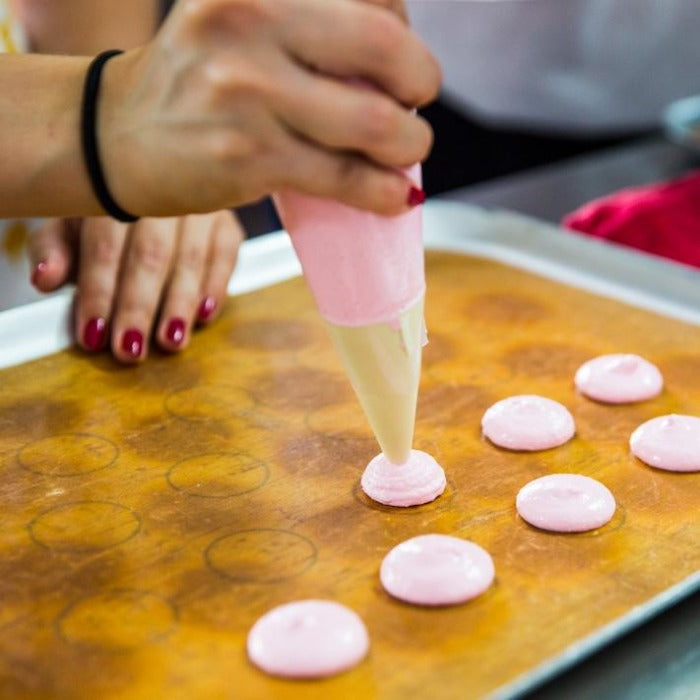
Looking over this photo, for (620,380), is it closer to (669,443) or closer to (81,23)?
(669,443)

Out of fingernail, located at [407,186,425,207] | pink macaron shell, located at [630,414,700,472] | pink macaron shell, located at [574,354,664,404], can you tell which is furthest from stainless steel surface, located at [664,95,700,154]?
fingernail, located at [407,186,425,207]

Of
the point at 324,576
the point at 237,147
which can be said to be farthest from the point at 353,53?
the point at 324,576

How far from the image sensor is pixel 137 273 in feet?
3.90

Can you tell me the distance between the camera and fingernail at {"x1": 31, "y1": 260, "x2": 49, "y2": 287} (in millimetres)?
1198

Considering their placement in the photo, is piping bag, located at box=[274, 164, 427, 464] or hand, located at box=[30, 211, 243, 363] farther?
hand, located at box=[30, 211, 243, 363]

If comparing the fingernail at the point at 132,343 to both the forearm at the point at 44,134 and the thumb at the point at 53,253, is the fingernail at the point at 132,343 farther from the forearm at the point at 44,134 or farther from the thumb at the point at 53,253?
the forearm at the point at 44,134

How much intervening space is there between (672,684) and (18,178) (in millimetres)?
551

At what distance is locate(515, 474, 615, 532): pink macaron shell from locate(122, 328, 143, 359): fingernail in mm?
445

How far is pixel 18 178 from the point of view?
31.7 inches

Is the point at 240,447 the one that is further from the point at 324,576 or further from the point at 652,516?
the point at 652,516

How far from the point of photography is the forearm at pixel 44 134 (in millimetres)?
777

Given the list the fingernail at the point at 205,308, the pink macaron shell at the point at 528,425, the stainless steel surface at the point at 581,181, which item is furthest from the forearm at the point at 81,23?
the pink macaron shell at the point at 528,425

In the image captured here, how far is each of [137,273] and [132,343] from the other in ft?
0.27

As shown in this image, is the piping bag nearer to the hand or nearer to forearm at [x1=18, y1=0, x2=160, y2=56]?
the hand
